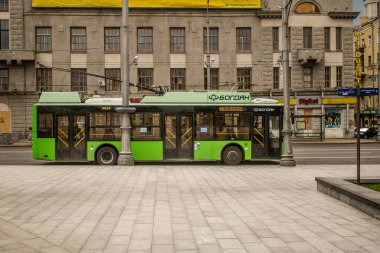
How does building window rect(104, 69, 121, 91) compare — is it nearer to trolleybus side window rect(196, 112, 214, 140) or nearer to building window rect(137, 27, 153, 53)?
building window rect(137, 27, 153, 53)

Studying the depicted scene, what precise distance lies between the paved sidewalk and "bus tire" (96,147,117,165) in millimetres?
6258

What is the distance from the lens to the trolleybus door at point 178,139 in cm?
2166

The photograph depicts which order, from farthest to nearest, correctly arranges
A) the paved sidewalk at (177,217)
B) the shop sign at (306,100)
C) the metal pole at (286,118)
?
the shop sign at (306,100) < the metal pole at (286,118) < the paved sidewalk at (177,217)

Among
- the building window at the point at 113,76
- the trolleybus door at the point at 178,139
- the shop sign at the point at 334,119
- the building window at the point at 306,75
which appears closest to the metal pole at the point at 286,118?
the trolleybus door at the point at 178,139

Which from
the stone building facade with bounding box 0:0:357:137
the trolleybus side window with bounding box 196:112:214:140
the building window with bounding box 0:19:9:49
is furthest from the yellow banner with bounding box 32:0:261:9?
the trolleybus side window with bounding box 196:112:214:140

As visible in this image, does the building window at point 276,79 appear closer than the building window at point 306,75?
Yes

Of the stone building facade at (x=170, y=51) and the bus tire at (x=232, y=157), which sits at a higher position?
the stone building facade at (x=170, y=51)

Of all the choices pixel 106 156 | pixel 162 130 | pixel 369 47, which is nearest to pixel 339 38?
pixel 369 47

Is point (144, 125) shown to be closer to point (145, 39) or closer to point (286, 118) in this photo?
point (286, 118)

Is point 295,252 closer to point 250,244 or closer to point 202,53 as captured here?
point 250,244

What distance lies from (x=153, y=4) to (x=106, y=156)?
990 inches

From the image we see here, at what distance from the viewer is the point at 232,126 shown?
2184cm

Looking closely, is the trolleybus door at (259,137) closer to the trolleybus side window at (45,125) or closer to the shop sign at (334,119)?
the trolleybus side window at (45,125)

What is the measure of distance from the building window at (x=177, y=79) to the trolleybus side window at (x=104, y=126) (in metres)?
22.5
